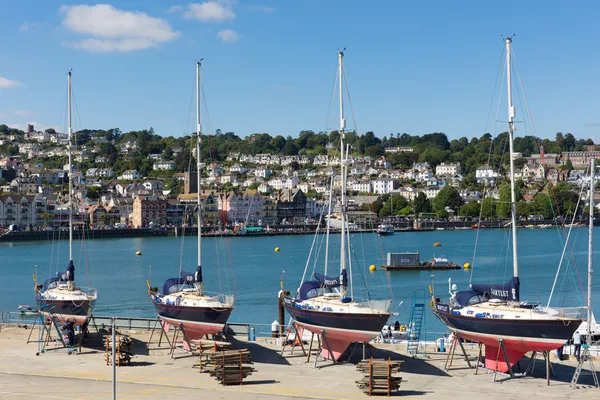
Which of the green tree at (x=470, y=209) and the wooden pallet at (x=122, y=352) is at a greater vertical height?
the green tree at (x=470, y=209)

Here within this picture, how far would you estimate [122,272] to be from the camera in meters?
78.2

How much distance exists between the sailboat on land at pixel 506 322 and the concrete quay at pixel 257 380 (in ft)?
2.64

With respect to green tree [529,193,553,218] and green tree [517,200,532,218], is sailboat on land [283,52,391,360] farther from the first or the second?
green tree [517,200,532,218]

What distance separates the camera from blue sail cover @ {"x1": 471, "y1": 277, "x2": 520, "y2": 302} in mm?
23609

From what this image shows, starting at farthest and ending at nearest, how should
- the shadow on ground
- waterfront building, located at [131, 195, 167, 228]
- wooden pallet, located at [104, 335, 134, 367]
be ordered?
waterfront building, located at [131, 195, 167, 228]
the shadow on ground
wooden pallet, located at [104, 335, 134, 367]

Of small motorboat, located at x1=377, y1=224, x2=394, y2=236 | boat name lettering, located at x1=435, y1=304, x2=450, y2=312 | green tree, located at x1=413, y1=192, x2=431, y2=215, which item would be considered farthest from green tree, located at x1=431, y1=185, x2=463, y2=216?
boat name lettering, located at x1=435, y1=304, x2=450, y2=312

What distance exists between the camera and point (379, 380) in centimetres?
2117

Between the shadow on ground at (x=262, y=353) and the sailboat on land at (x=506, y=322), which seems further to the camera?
the shadow on ground at (x=262, y=353)

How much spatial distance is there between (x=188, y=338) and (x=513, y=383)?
33.0 feet

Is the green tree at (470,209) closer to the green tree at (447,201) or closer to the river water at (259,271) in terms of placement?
the green tree at (447,201)

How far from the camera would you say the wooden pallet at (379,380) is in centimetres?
2106

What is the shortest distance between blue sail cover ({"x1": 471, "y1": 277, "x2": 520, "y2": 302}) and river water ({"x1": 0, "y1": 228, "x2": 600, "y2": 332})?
14307mm

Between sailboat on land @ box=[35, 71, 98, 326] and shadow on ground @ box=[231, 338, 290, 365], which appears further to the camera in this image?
sailboat on land @ box=[35, 71, 98, 326]

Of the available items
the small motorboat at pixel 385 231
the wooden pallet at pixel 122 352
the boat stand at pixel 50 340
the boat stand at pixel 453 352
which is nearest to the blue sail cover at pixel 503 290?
the boat stand at pixel 453 352
